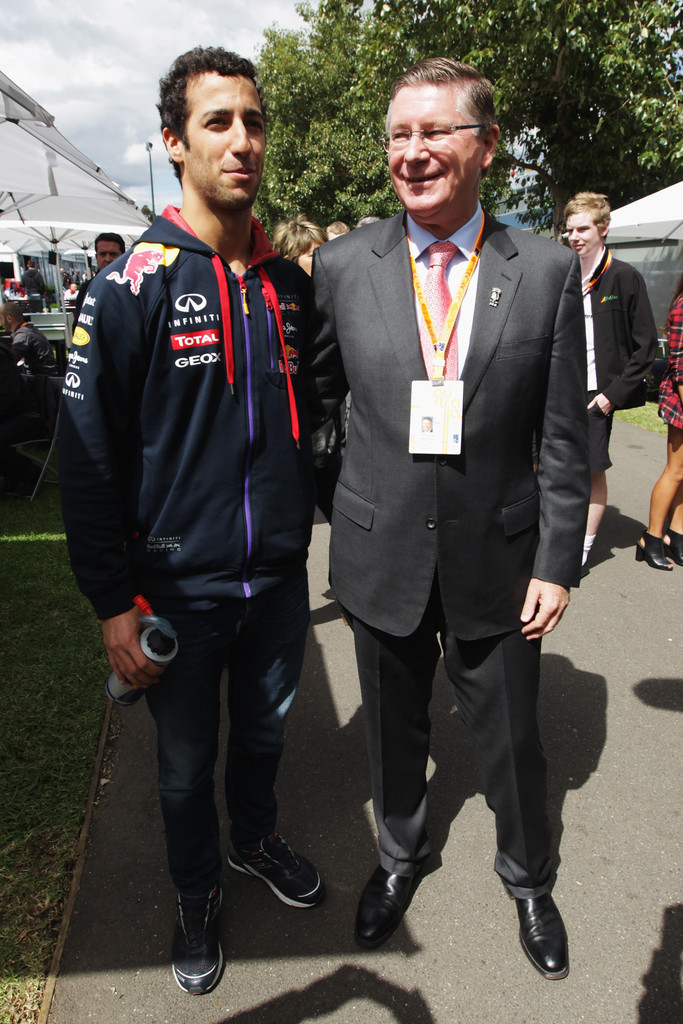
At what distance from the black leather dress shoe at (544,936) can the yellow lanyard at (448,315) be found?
1.59 meters

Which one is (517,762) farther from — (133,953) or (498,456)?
(133,953)

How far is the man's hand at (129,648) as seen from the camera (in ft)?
5.57

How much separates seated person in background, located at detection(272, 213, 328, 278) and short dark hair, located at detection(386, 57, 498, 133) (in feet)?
7.93

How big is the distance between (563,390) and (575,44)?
11495 mm

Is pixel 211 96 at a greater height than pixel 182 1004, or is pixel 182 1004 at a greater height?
pixel 211 96

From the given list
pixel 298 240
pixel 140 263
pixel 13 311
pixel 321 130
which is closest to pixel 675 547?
pixel 298 240

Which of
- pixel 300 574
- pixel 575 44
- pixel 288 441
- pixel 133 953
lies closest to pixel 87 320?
pixel 288 441

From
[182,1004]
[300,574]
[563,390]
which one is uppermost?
[563,390]

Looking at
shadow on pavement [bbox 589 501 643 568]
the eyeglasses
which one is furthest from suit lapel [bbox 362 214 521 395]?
shadow on pavement [bbox 589 501 643 568]

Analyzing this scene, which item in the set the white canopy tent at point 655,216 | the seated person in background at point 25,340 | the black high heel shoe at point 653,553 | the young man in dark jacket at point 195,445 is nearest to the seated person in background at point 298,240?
the young man in dark jacket at point 195,445

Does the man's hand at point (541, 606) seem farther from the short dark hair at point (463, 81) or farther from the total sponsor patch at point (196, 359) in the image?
the short dark hair at point (463, 81)

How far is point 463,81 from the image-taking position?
165cm

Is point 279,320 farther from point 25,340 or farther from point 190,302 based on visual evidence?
point 25,340

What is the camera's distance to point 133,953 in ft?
6.77
